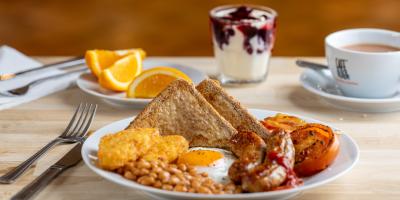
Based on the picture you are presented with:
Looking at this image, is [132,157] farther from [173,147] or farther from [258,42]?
[258,42]

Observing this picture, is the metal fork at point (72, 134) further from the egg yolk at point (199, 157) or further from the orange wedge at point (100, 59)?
the egg yolk at point (199, 157)

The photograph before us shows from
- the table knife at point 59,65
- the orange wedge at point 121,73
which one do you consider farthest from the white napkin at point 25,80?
the orange wedge at point 121,73

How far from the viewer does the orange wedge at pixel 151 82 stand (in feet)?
7.55

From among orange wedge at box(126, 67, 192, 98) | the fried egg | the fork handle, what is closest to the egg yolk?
the fried egg

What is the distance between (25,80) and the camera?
2.56 meters

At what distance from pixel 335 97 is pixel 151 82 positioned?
0.59 m

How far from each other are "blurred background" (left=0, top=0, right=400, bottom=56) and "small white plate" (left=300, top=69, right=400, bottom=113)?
2.23 metres

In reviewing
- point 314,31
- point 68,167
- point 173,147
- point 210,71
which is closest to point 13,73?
point 210,71

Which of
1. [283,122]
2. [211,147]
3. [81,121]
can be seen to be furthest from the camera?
[81,121]

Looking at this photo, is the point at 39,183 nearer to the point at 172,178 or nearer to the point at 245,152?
the point at 172,178

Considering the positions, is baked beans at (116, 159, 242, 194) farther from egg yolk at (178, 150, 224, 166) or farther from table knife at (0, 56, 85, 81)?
table knife at (0, 56, 85, 81)

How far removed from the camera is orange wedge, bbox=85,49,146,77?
2.52 metres

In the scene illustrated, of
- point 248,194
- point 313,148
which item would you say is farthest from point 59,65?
point 248,194

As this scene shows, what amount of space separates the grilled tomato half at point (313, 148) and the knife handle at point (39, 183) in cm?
57
